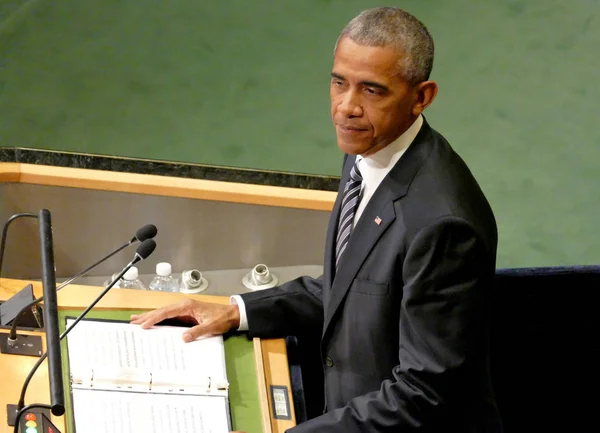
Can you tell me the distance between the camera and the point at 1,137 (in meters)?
4.16

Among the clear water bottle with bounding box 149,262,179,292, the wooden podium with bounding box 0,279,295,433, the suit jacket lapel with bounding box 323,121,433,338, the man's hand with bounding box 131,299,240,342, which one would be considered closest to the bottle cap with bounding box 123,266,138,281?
the clear water bottle with bounding box 149,262,179,292

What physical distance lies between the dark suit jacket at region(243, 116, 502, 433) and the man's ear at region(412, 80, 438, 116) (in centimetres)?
10

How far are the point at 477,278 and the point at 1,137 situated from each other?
10.0ft

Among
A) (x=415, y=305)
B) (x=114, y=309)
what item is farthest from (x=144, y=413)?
(x=415, y=305)

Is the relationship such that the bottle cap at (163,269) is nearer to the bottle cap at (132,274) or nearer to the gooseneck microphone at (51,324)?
the bottle cap at (132,274)

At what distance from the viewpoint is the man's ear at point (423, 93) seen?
1.74 m

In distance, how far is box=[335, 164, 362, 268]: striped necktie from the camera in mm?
1984

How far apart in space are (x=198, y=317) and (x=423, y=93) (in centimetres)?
79

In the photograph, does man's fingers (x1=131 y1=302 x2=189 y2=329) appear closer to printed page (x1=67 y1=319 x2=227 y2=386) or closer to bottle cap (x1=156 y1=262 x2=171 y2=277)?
printed page (x1=67 y1=319 x2=227 y2=386)

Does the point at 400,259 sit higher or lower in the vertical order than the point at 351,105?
lower

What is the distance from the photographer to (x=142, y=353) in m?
2.01

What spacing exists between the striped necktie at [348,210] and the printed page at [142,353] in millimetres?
382

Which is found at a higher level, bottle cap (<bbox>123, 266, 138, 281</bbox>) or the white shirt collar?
the white shirt collar

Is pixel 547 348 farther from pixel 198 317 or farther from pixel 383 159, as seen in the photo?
pixel 198 317
